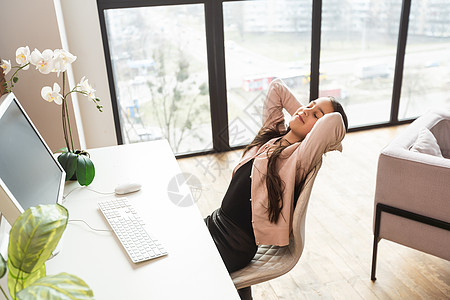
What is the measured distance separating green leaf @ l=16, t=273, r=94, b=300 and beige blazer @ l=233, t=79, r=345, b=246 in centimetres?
101

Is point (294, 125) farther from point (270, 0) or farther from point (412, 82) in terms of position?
point (412, 82)

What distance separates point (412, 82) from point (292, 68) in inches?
49.9

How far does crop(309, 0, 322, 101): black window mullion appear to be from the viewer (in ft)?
12.0

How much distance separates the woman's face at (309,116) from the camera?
5.57 feet

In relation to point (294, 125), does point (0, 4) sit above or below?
above

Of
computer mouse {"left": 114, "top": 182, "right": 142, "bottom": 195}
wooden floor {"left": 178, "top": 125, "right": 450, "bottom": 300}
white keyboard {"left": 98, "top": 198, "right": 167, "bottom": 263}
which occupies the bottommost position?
wooden floor {"left": 178, "top": 125, "right": 450, "bottom": 300}

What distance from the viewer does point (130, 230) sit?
4.88ft

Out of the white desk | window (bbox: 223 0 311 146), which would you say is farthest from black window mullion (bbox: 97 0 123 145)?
the white desk

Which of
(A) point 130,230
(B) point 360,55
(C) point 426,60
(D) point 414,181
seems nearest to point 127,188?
(A) point 130,230

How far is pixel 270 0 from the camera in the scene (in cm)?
356

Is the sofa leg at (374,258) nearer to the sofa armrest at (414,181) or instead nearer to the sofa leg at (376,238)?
the sofa leg at (376,238)

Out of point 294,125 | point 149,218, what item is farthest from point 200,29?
point 149,218

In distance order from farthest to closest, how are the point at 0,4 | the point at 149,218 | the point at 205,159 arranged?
the point at 205,159, the point at 0,4, the point at 149,218

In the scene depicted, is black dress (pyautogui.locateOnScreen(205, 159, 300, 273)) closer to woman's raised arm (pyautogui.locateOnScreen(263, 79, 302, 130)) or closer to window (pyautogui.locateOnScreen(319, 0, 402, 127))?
woman's raised arm (pyautogui.locateOnScreen(263, 79, 302, 130))
